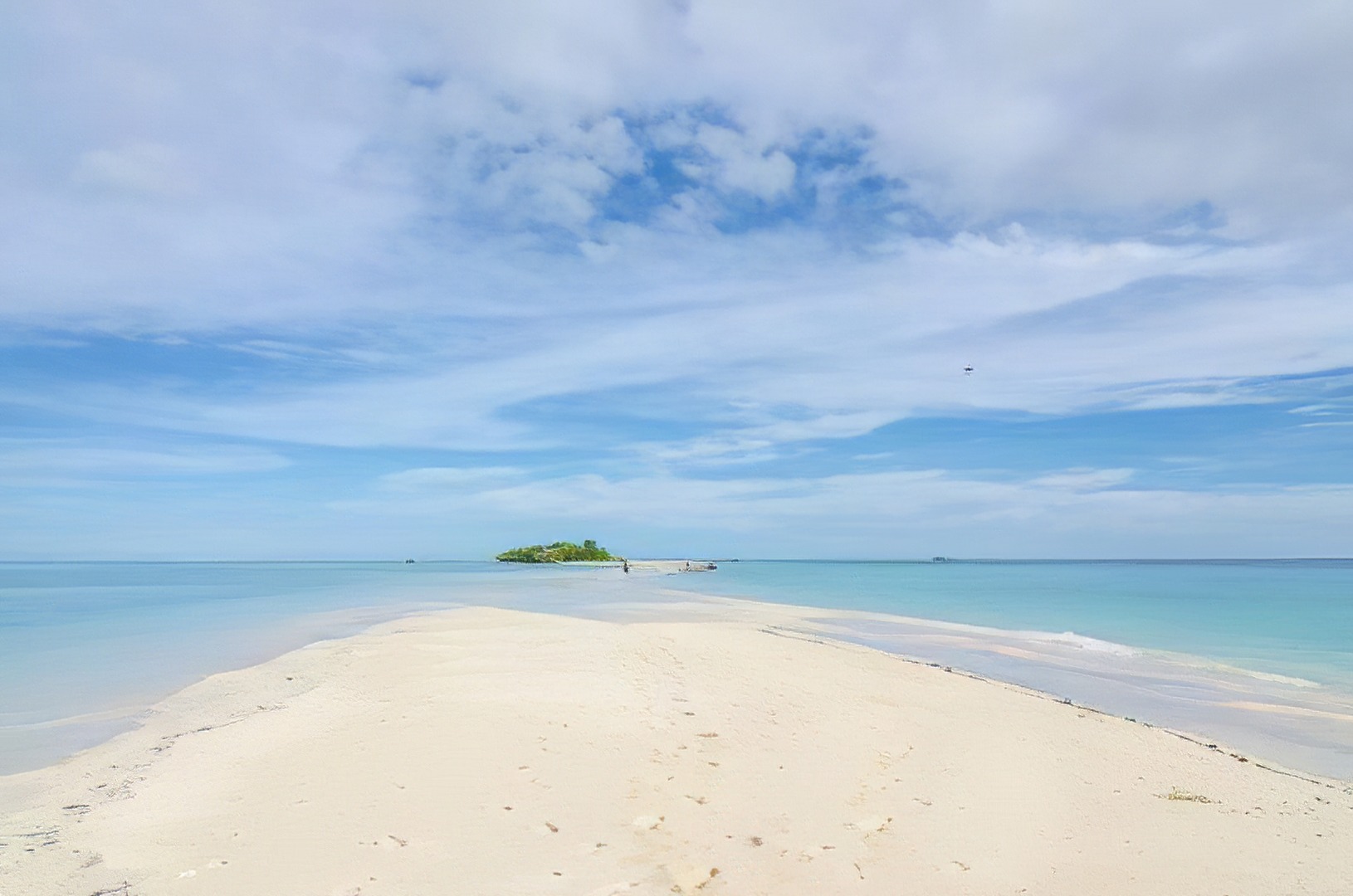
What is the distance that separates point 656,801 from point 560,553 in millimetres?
108932

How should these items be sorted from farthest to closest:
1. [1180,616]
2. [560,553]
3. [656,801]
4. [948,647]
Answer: [560,553], [1180,616], [948,647], [656,801]

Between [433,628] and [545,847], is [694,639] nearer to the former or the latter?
[433,628]

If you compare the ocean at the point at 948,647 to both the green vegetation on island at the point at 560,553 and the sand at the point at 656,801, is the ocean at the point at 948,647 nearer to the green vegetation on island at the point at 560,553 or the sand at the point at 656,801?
the sand at the point at 656,801

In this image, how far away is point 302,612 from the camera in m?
26.0

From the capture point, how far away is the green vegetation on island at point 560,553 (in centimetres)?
11231

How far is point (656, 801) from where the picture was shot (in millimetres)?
5797

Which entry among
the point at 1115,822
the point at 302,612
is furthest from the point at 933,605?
the point at 1115,822

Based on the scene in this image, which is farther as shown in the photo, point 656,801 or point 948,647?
point 948,647

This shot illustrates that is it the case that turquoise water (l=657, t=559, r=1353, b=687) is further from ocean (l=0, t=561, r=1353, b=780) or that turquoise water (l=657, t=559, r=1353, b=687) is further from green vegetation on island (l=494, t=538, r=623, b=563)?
green vegetation on island (l=494, t=538, r=623, b=563)

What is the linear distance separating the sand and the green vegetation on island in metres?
104

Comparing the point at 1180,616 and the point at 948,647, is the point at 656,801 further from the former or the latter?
the point at 1180,616

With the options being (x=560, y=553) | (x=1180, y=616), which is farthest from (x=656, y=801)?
(x=560, y=553)

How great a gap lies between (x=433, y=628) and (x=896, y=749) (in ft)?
44.5

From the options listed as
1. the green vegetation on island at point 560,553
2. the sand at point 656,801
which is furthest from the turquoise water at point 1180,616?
the green vegetation on island at point 560,553
